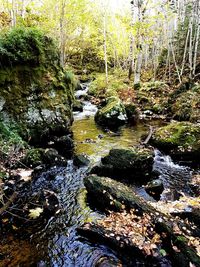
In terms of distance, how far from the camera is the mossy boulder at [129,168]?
826 cm

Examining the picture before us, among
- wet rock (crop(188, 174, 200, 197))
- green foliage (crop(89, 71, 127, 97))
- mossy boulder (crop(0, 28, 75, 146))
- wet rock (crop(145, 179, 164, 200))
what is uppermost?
mossy boulder (crop(0, 28, 75, 146))

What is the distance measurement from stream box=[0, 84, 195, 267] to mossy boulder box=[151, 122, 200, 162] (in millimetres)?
495

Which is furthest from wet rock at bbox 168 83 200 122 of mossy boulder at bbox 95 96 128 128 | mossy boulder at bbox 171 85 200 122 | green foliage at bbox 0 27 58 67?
green foliage at bbox 0 27 58 67

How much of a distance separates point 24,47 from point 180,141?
24.2 feet

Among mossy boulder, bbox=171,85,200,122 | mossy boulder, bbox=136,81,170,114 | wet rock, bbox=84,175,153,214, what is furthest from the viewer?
mossy boulder, bbox=136,81,170,114

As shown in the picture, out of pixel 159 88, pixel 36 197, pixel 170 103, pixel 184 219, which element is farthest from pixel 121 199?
pixel 159 88

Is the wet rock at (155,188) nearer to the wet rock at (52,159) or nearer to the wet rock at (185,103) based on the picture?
the wet rock at (52,159)

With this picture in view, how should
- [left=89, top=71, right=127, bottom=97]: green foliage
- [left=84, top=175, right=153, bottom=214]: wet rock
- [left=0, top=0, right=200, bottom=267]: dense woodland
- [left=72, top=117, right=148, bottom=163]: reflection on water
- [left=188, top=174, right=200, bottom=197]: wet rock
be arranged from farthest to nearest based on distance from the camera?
[left=89, top=71, right=127, bottom=97]: green foliage < [left=72, top=117, right=148, bottom=163]: reflection on water < [left=188, top=174, right=200, bottom=197]: wet rock < [left=84, top=175, right=153, bottom=214]: wet rock < [left=0, top=0, right=200, bottom=267]: dense woodland

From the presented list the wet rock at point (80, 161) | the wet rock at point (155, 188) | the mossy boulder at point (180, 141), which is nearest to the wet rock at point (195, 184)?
the wet rock at point (155, 188)

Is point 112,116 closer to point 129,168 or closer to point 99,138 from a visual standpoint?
point 99,138

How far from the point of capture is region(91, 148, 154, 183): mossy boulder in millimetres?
8258

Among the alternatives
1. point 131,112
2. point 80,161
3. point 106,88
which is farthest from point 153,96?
point 80,161

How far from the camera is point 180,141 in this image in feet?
33.1

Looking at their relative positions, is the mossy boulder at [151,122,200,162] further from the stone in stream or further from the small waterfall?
the stone in stream
